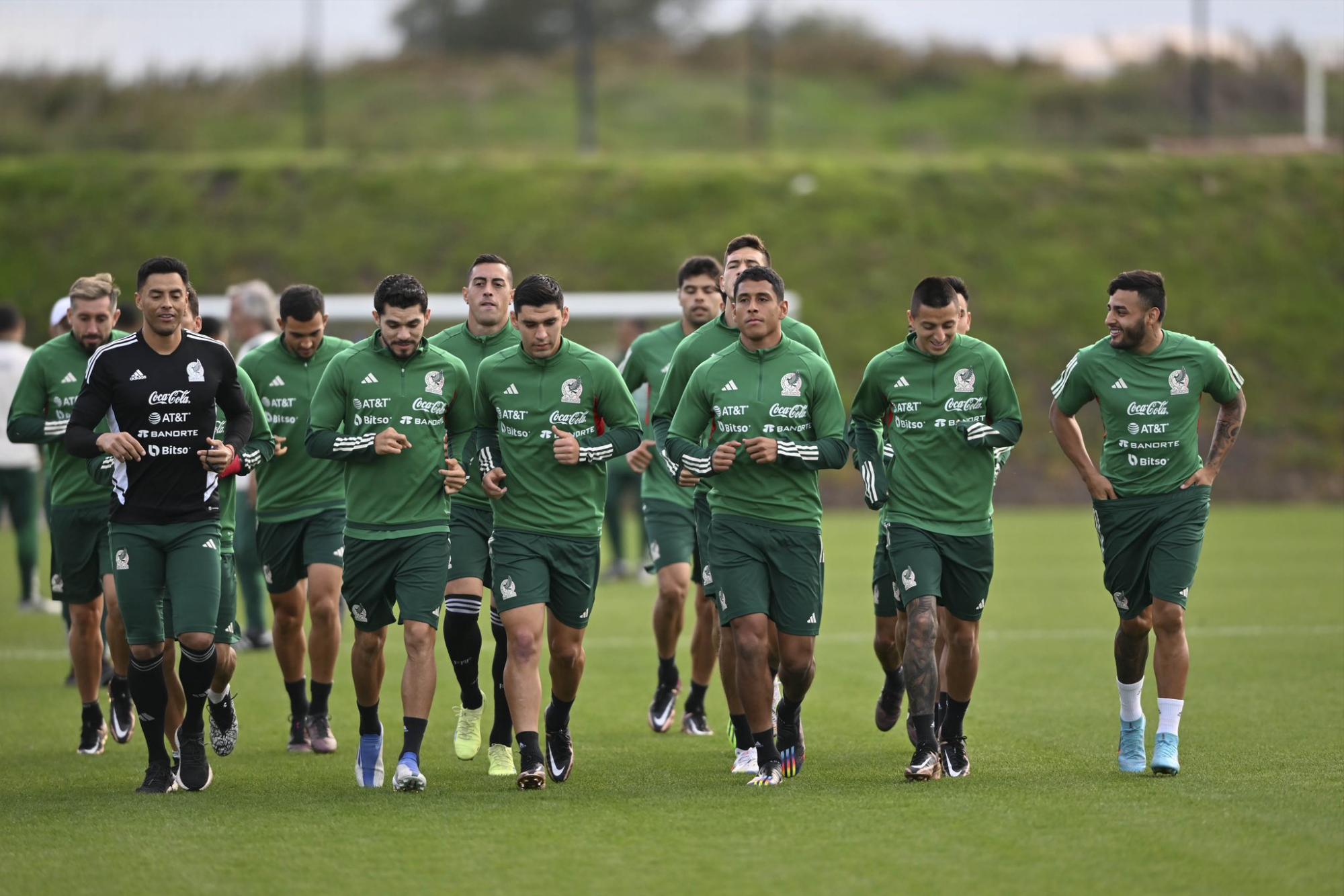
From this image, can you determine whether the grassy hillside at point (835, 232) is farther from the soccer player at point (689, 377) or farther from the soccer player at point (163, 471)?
the soccer player at point (163, 471)

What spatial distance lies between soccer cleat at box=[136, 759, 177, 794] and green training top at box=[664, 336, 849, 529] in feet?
9.08

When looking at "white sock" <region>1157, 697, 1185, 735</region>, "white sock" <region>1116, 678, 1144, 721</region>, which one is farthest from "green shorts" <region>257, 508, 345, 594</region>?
"white sock" <region>1157, 697, 1185, 735</region>

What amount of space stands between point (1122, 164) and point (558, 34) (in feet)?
76.1

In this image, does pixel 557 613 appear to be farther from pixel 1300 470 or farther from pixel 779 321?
pixel 1300 470

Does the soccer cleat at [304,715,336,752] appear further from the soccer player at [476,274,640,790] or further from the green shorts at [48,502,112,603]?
the soccer player at [476,274,640,790]

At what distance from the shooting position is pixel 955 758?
7.67 m

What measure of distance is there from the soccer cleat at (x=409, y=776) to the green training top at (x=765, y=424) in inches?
71.5

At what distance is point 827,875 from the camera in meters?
5.63

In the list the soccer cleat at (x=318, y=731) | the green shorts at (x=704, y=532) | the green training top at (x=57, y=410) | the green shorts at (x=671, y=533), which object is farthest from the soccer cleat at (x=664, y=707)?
the green training top at (x=57, y=410)

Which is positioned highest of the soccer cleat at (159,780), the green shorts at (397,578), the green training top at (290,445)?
the green training top at (290,445)

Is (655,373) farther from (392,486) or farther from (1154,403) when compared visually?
(1154,403)

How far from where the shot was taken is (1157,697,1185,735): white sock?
7539mm

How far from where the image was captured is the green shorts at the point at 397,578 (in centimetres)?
752

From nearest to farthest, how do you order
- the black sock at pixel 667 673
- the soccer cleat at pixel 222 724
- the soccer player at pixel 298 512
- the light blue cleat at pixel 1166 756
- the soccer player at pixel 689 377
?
the light blue cleat at pixel 1166 756
the soccer player at pixel 689 377
the soccer cleat at pixel 222 724
the soccer player at pixel 298 512
the black sock at pixel 667 673
